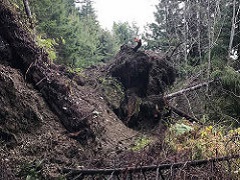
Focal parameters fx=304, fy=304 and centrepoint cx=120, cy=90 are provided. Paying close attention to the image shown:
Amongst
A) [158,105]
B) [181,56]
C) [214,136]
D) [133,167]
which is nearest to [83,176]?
[133,167]

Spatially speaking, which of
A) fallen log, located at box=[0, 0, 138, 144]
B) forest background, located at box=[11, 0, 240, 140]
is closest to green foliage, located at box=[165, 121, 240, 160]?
forest background, located at box=[11, 0, 240, 140]

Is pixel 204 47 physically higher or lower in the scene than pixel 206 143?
higher

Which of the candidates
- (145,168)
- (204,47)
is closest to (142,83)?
(145,168)

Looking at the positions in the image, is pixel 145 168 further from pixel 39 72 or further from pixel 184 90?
pixel 184 90

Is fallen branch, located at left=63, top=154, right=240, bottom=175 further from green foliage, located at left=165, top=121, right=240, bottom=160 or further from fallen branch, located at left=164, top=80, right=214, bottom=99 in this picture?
fallen branch, located at left=164, top=80, right=214, bottom=99

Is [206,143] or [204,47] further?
[204,47]

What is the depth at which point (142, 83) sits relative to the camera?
1150cm

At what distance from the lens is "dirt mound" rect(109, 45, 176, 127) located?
10.4m

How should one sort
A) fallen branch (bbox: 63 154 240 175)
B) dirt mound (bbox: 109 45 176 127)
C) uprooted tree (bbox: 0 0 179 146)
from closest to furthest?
fallen branch (bbox: 63 154 240 175)
uprooted tree (bbox: 0 0 179 146)
dirt mound (bbox: 109 45 176 127)

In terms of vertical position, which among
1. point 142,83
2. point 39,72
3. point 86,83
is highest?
point 142,83

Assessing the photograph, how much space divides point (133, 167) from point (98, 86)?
7.08 metres

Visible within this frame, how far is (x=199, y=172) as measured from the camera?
481 centimetres

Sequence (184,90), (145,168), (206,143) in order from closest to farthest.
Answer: (145,168) → (206,143) → (184,90)

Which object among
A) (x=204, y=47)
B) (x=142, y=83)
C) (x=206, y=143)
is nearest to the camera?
(x=206, y=143)
